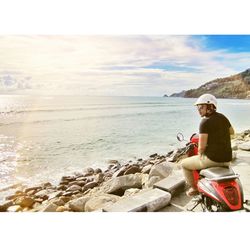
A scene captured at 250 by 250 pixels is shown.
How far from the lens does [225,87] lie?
5.23 m

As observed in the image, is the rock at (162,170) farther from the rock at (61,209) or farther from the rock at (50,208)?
the rock at (50,208)

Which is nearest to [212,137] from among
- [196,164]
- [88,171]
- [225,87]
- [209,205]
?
[196,164]

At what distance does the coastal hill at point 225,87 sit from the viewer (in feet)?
16.0

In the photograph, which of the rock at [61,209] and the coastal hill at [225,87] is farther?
the coastal hill at [225,87]

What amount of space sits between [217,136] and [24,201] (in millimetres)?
2904

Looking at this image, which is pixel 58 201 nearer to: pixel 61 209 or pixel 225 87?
pixel 61 209

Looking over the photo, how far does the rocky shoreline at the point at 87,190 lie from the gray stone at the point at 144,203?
25 cm

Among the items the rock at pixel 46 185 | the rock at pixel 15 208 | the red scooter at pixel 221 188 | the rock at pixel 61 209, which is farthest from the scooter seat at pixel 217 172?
the rock at pixel 46 185

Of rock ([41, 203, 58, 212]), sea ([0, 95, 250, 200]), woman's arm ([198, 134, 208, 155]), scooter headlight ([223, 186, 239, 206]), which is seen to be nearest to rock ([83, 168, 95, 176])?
sea ([0, 95, 250, 200])
